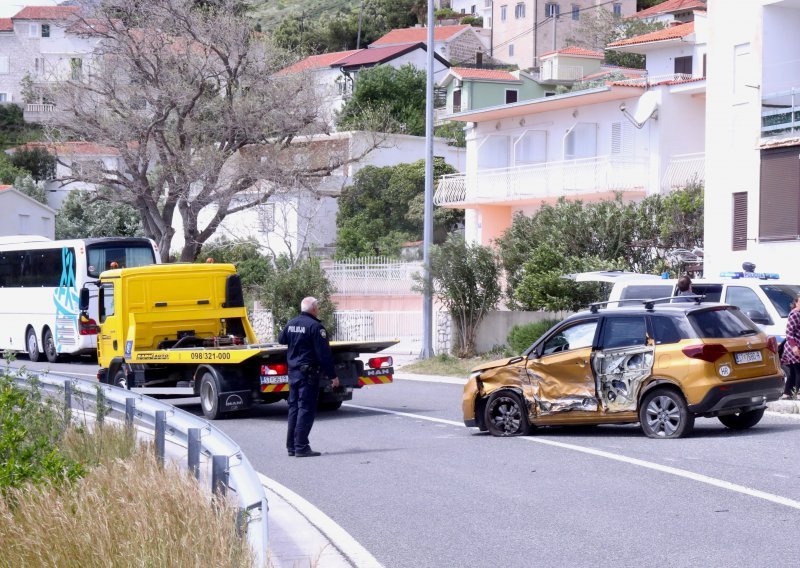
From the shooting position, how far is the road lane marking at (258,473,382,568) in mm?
8625

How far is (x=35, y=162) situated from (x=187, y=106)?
135 ft

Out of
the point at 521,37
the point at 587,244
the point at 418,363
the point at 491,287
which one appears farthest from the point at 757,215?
the point at 521,37

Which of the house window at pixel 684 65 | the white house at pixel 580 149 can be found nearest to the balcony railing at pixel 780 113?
the white house at pixel 580 149

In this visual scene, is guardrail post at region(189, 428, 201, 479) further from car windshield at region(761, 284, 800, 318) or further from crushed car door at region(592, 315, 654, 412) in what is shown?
car windshield at region(761, 284, 800, 318)

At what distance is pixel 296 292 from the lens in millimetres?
37406

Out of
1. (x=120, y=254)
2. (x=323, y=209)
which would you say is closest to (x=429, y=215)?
(x=120, y=254)

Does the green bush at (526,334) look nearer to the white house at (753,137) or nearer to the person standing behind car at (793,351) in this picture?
the white house at (753,137)

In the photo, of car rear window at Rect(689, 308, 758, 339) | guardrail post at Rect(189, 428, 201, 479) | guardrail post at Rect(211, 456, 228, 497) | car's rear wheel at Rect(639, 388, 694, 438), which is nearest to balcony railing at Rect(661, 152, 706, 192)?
car rear window at Rect(689, 308, 758, 339)

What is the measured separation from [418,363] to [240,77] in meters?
15.0

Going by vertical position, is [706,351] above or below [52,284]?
below

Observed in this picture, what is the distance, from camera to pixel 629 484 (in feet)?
37.3

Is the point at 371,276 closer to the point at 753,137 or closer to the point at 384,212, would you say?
the point at 753,137

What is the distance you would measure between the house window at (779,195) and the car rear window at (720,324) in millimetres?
13070

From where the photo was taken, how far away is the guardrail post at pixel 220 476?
25.0ft
